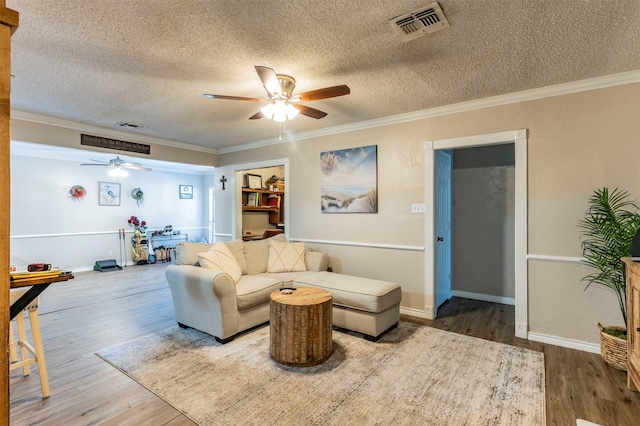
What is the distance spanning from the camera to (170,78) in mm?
2725

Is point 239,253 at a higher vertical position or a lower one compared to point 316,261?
higher

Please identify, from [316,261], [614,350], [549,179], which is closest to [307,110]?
[316,261]

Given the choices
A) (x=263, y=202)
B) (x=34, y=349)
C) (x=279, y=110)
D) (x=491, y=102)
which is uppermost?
(x=491, y=102)

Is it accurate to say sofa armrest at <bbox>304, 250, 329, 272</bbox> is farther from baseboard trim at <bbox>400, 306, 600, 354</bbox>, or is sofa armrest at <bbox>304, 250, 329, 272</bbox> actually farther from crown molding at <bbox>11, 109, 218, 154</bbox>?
crown molding at <bbox>11, 109, 218, 154</bbox>

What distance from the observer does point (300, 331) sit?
8.21 feet

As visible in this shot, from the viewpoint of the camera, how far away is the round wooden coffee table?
2506 millimetres

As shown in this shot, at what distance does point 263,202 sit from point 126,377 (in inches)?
180

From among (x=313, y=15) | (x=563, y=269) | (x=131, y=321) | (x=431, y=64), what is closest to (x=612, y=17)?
(x=431, y=64)

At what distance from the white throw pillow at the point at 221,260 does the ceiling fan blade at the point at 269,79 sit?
6.07 ft

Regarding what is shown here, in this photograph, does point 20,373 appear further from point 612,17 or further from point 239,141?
point 612,17

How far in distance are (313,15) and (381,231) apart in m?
2.76

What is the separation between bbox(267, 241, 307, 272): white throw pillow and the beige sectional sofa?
237mm

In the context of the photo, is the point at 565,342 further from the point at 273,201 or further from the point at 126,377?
the point at 273,201

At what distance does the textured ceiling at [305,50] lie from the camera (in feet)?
5.85
